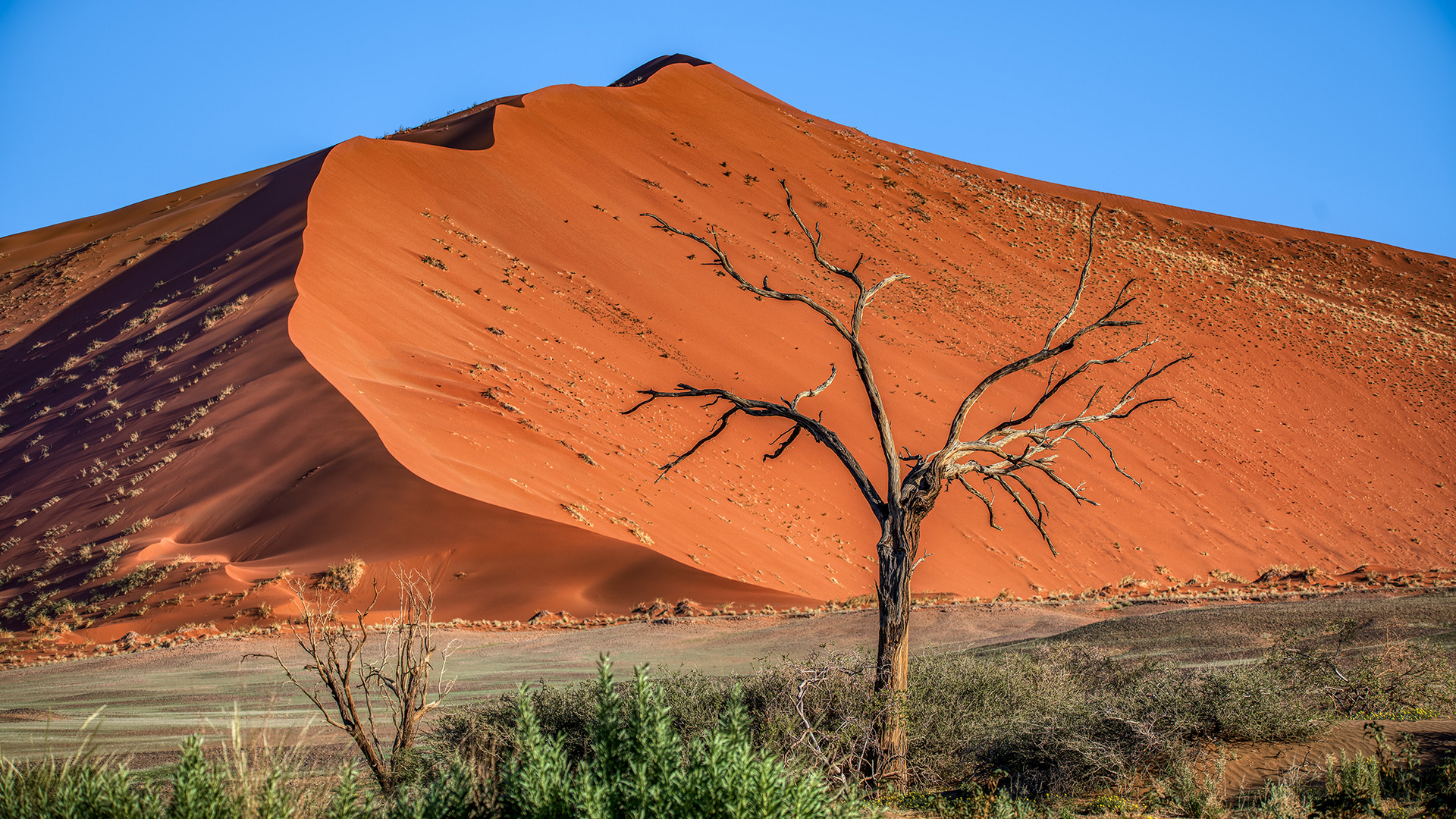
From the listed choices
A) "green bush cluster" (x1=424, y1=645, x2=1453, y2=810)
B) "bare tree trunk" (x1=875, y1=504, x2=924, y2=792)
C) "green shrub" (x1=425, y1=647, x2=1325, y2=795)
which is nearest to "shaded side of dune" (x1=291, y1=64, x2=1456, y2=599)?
"green bush cluster" (x1=424, y1=645, x2=1453, y2=810)

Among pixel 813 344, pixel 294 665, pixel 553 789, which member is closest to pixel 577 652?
pixel 294 665

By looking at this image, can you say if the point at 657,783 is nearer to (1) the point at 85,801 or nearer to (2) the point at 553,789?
(2) the point at 553,789

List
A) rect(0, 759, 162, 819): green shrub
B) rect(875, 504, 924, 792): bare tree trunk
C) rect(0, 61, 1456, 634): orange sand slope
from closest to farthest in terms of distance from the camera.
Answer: rect(0, 759, 162, 819): green shrub
rect(875, 504, 924, 792): bare tree trunk
rect(0, 61, 1456, 634): orange sand slope

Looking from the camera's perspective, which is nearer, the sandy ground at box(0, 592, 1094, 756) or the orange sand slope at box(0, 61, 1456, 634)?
the sandy ground at box(0, 592, 1094, 756)

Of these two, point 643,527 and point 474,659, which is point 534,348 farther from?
point 474,659

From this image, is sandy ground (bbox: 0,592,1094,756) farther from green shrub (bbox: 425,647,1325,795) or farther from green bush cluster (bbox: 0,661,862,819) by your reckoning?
green bush cluster (bbox: 0,661,862,819)

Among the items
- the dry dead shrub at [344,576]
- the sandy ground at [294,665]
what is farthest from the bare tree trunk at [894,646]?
the dry dead shrub at [344,576]

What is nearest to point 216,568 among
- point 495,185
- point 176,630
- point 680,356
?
point 176,630

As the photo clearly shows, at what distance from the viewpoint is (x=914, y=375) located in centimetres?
2834

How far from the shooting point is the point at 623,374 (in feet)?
76.7

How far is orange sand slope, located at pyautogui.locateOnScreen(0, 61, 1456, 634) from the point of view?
52.0 feet

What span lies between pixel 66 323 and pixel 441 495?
19333mm

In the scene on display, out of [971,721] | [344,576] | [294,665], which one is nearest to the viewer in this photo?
[971,721]

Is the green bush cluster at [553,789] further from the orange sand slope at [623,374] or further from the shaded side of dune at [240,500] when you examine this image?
the orange sand slope at [623,374]
